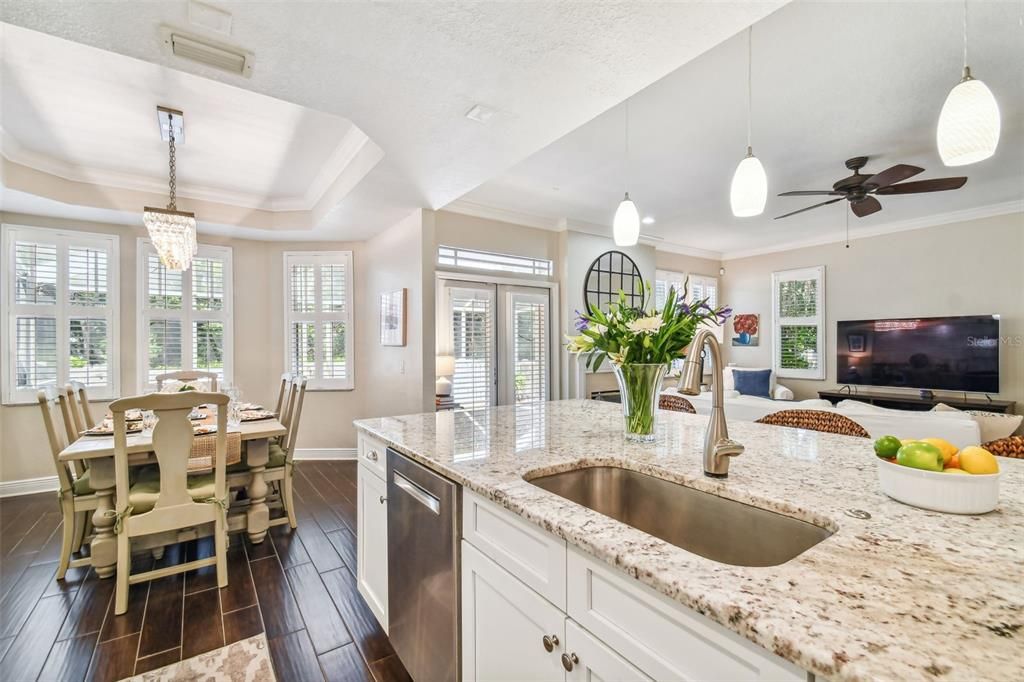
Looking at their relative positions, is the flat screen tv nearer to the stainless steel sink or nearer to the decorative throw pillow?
the decorative throw pillow

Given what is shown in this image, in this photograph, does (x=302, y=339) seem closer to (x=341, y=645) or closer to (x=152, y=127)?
(x=152, y=127)

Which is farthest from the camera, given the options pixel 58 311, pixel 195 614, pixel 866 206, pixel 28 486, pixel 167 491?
pixel 58 311

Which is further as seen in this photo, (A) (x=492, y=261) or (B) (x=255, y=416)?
(A) (x=492, y=261)

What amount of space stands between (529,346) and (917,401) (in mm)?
4594

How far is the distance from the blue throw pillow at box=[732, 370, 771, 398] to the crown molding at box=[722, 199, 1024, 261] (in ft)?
6.35

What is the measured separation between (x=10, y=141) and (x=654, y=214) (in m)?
5.66

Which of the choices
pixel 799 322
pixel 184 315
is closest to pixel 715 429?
pixel 184 315

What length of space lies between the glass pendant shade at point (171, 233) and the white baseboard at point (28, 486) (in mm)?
2646

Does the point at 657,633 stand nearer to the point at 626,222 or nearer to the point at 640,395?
the point at 640,395

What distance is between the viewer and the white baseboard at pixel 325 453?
509 cm

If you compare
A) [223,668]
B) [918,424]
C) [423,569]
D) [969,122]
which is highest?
[969,122]

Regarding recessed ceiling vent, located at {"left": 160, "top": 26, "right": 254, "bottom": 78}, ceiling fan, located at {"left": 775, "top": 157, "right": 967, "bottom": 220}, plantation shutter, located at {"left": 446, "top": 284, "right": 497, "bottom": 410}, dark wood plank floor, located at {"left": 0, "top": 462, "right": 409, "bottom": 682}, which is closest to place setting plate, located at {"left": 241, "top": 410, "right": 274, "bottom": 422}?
dark wood plank floor, located at {"left": 0, "top": 462, "right": 409, "bottom": 682}

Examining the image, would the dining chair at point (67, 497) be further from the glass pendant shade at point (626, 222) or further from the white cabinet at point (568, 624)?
the glass pendant shade at point (626, 222)

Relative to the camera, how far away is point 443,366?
14.2 feet
